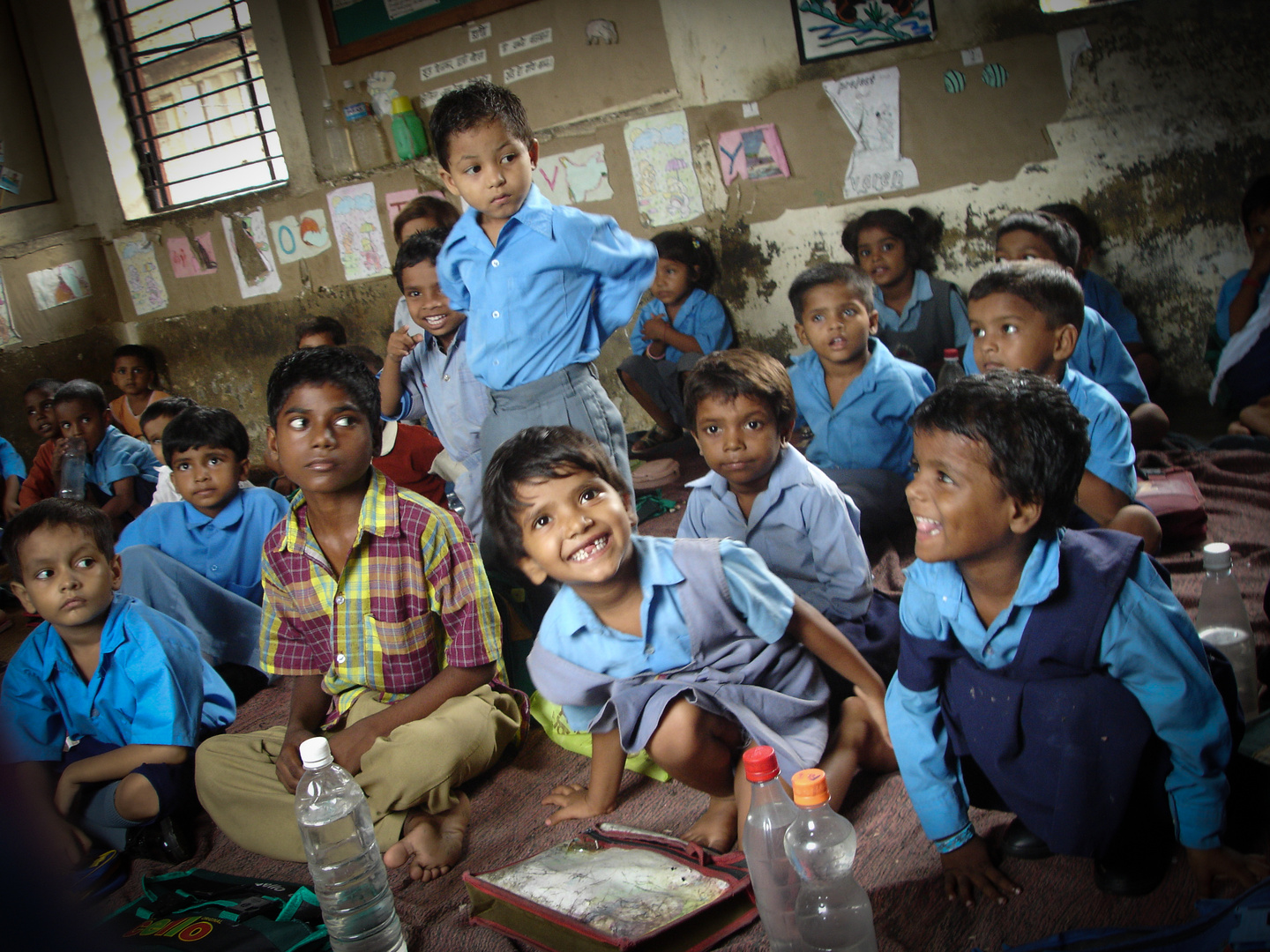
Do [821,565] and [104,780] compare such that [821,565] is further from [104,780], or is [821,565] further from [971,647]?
[104,780]

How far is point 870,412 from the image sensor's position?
2.61 meters

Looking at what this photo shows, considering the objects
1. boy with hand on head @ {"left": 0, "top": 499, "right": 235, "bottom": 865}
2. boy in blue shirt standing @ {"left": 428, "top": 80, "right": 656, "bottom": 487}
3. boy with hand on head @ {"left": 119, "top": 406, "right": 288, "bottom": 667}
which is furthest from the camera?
boy with hand on head @ {"left": 119, "top": 406, "right": 288, "bottom": 667}

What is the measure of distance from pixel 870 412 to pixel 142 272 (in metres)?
4.89

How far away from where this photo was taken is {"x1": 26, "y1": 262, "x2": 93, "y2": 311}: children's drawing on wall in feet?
17.4

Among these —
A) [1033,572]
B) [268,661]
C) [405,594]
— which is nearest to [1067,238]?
[1033,572]

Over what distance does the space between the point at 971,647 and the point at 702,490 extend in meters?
0.97

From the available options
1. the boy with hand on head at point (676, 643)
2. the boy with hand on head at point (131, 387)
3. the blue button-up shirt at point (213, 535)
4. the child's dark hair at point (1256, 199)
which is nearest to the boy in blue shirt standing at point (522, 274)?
the boy with hand on head at point (676, 643)

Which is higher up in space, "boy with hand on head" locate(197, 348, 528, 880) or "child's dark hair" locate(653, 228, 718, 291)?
"child's dark hair" locate(653, 228, 718, 291)

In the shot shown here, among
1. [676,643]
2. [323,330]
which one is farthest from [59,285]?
[676,643]

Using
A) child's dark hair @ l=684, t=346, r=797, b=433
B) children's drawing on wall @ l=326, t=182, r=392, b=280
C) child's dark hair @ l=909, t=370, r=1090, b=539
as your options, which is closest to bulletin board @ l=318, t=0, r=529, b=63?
children's drawing on wall @ l=326, t=182, r=392, b=280

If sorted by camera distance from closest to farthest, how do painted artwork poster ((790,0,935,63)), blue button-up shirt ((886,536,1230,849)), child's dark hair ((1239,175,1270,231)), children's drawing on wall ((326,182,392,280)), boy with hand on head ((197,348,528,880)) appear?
blue button-up shirt ((886,536,1230,849)), boy with hand on head ((197,348,528,880)), child's dark hair ((1239,175,1270,231)), painted artwork poster ((790,0,935,63)), children's drawing on wall ((326,182,392,280))

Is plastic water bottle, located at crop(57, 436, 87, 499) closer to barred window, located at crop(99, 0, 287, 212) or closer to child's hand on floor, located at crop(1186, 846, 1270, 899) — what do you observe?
barred window, located at crop(99, 0, 287, 212)

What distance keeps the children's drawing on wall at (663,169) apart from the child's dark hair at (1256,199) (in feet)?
6.80

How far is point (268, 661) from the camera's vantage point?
192 centimetres
